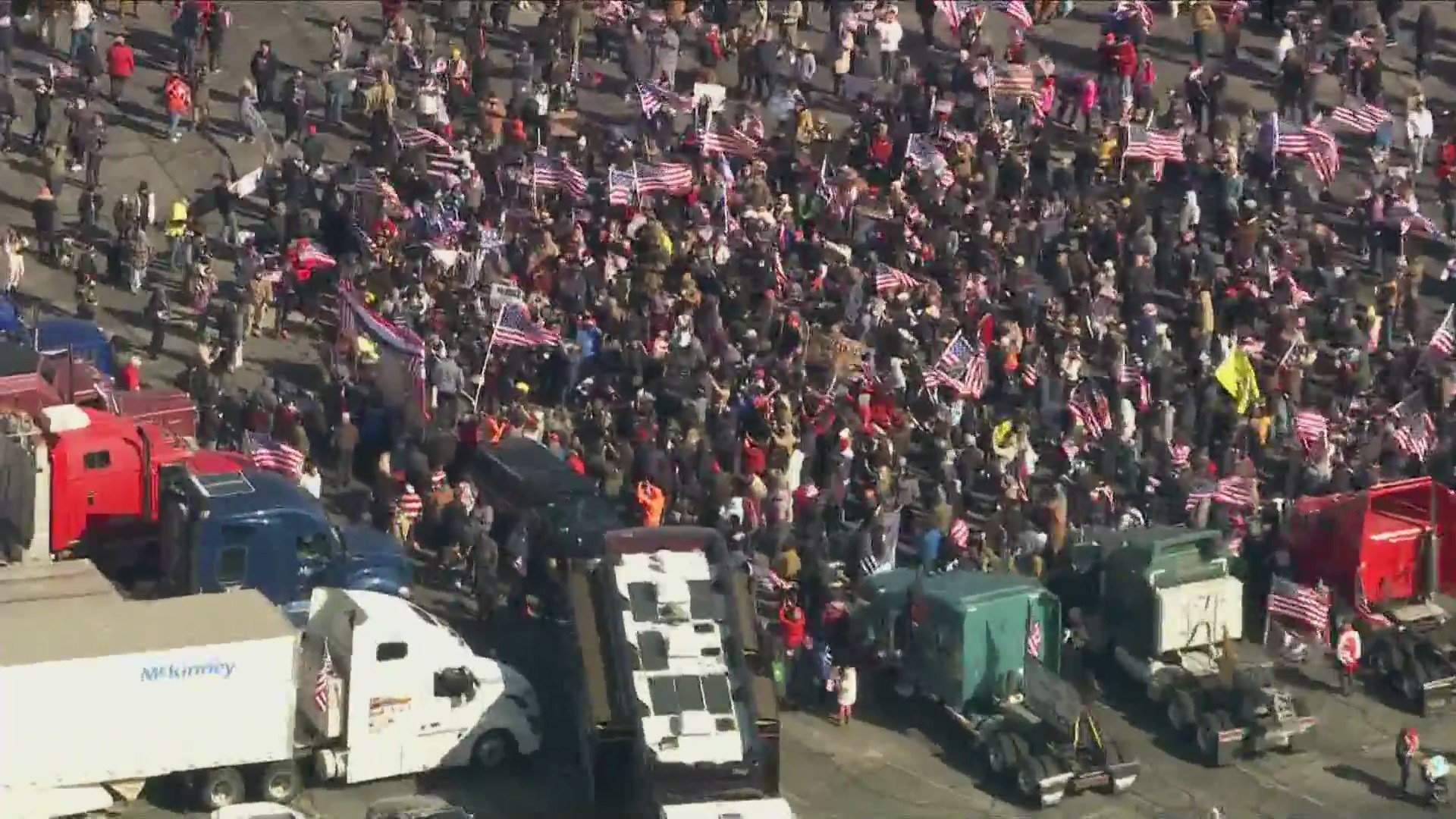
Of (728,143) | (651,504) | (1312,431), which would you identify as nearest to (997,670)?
(651,504)

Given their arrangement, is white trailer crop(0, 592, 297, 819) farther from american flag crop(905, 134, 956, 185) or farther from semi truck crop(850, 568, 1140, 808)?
american flag crop(905, 134, 956, 185)

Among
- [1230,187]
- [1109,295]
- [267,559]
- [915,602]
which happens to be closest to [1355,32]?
[1230,187]

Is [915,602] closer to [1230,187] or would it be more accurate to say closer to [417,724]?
[417,724]

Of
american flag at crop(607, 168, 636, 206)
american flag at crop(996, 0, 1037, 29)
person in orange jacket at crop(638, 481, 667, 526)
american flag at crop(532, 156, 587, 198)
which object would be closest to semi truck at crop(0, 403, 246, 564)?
person in orange jacket at crop(638, 481, 667, 526)

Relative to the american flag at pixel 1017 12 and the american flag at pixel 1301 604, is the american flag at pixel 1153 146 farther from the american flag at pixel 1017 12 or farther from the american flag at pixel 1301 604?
the american flag at pixel 1301 604

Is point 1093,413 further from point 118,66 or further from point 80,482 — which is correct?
point 118,66

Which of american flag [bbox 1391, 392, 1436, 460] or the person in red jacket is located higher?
the person in red jacket

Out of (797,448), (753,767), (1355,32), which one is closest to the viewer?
(753,767)
